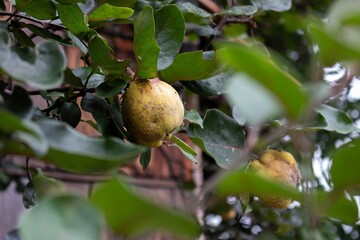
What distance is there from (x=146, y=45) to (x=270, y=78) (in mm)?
278

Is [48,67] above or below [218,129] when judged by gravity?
above

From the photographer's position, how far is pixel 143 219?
1.00 ft

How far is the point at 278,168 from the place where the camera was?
0.77m

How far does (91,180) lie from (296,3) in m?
0.87

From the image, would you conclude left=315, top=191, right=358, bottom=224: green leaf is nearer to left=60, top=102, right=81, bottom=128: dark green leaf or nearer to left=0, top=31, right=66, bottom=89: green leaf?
left=0, top=31, right=66, bottom=89: green leaf

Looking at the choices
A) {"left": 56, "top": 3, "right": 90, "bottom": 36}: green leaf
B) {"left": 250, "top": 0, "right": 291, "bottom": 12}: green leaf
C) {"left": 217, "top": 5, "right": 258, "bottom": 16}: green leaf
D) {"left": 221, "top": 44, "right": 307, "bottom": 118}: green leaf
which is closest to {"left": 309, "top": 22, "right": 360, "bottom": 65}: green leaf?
{"left": 221, "top": 44, "right": 307, "bottom": 118}: green leaf

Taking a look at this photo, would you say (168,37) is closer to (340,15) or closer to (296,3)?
(340,15)

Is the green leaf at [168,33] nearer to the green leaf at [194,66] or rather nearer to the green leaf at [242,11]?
the green leaf at [194,66]

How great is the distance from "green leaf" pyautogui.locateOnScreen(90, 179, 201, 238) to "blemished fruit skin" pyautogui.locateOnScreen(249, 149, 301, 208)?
0.44 m

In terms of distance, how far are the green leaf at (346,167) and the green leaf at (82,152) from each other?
0.43ft

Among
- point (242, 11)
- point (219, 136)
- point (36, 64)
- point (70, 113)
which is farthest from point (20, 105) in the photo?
point (242, 11)

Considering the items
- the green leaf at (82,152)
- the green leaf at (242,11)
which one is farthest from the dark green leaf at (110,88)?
the green leaf at (242,11)

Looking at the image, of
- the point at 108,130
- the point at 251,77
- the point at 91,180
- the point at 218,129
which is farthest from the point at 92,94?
the point at 91,180

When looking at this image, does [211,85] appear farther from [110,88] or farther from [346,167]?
[346,167]
